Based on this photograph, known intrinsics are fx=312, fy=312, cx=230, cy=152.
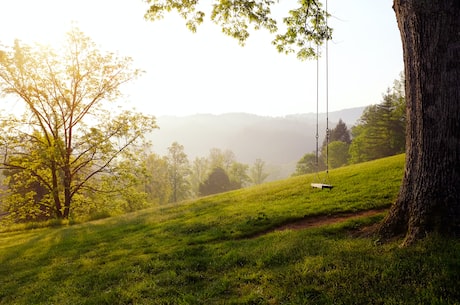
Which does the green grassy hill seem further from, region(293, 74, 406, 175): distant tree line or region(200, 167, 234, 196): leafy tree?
region(200, 167, 234, 196): leafy tree

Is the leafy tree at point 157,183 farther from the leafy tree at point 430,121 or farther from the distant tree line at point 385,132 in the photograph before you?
the leafy tree at point 430,121

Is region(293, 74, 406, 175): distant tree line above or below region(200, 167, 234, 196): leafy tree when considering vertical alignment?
above

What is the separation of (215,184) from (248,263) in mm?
74458

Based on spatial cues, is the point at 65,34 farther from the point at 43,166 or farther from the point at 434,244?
the point at 434,244

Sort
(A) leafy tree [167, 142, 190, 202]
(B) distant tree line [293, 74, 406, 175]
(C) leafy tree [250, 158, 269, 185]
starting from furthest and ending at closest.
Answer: (C) leafy tree [250, 158, 269, 185], (A) leafy tree [167, 142, 190, 202], (B) distant tree line [293, 74, 406, 175]

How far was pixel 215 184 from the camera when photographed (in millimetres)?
82750

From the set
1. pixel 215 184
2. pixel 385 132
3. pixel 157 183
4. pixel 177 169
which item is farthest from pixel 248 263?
pixel 215 184

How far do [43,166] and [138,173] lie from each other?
8.60 m

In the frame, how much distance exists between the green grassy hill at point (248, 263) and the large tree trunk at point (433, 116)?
63cm

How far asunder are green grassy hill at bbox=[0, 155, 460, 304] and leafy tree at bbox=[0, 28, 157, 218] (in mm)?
12144

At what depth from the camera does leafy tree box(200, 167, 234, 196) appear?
271ft

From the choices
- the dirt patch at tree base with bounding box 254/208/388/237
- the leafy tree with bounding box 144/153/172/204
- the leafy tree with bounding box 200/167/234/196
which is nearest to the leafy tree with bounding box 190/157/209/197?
the leafy tree with bounding box 200/167/234/196

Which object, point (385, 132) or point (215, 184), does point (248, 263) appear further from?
point (215, 184)

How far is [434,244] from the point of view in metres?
6.40
